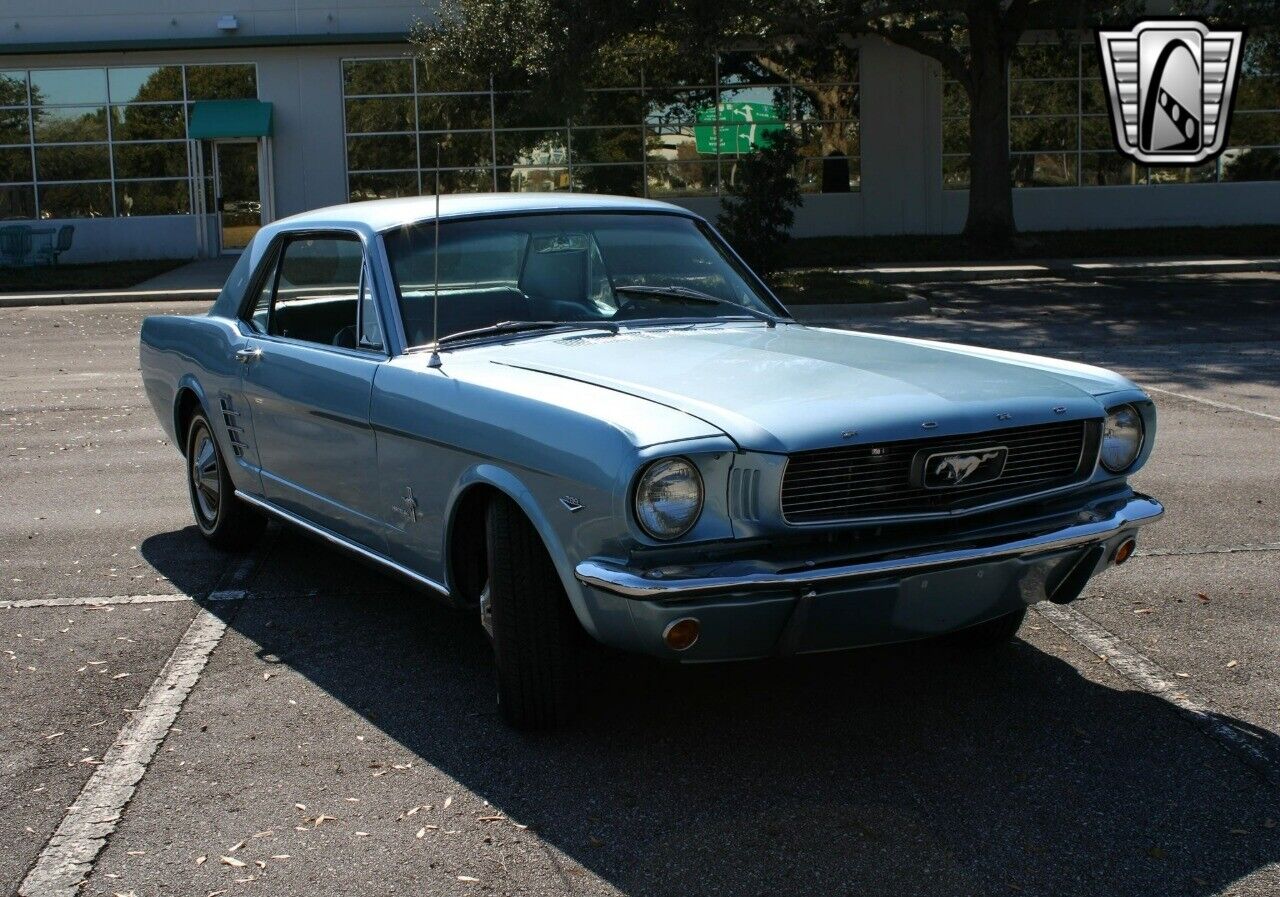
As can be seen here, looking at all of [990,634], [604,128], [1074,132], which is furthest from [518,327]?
[1074,132]

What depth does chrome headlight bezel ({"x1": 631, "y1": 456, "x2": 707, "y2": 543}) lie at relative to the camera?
3834 mm

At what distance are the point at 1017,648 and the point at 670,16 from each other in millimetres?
19022

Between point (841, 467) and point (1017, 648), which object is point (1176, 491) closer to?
point (1017, 648)

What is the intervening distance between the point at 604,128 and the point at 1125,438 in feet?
88.1

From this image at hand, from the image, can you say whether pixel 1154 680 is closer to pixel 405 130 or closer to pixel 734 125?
pixel 734 125

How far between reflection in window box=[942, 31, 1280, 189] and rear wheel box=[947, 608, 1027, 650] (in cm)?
2740

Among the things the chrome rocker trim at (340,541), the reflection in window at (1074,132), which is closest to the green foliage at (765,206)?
the reflection in window at (1074,132)

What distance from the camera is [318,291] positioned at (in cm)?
590

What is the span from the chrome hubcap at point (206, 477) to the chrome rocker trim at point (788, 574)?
10.7ft

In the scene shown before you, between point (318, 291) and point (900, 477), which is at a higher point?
point (318, 291)

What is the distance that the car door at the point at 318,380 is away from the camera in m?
5.16

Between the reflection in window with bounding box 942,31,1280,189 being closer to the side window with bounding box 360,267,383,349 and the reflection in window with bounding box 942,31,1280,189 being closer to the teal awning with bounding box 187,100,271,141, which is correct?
the teal awning with bounding box 187,100,271,141

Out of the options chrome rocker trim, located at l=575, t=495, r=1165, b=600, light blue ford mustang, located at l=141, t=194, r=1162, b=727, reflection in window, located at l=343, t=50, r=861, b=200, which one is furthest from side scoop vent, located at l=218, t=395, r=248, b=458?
reflection in window, located at l=343, t=50, r=861, b=200

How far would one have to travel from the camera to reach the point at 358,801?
397 centimetres
